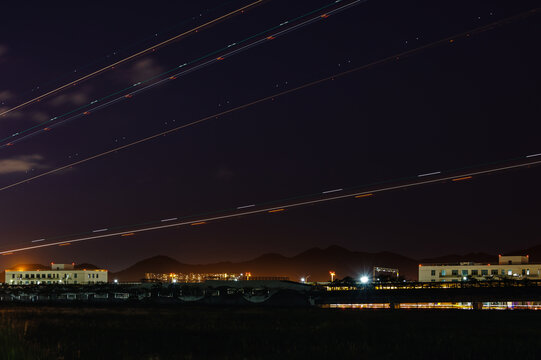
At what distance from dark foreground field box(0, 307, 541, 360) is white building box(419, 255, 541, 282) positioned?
256ft

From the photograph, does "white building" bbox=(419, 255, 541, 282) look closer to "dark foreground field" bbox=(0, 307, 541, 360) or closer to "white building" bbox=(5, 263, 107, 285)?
"dark foreground field" bbox=(0, 307, 541, 360)

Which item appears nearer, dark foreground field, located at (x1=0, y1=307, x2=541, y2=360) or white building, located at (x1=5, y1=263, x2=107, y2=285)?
dark foreground field, located at (x1=0, y1=307, x2=541, y2=360)

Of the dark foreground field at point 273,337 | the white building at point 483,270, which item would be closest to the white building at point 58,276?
the white building at point 483,270

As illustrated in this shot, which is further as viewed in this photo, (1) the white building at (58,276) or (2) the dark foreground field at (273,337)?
(1) the white building at (58,276)

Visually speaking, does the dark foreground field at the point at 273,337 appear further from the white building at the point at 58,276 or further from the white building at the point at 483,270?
the white building at the point at 58,276

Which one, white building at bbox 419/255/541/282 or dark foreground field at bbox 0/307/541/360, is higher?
white building at bbox 419/255/541/282

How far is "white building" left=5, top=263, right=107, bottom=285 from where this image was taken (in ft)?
620

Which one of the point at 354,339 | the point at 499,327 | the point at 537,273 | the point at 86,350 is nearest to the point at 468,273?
the point at 537,273

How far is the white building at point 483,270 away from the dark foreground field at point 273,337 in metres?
78.0

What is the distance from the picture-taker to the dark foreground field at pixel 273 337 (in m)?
33.8

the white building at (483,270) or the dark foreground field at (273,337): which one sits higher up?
the white building at (483,270)

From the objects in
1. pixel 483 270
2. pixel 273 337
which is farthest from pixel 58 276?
pixel 273 337

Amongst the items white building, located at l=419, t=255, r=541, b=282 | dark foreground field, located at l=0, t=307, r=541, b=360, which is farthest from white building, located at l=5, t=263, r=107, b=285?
dark foreground field, located at l=0, t=307, r=541, b=360

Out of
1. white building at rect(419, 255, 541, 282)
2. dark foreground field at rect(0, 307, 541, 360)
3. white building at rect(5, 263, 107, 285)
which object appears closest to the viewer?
dark foreground field at rect(0, 307, 541, 360)
